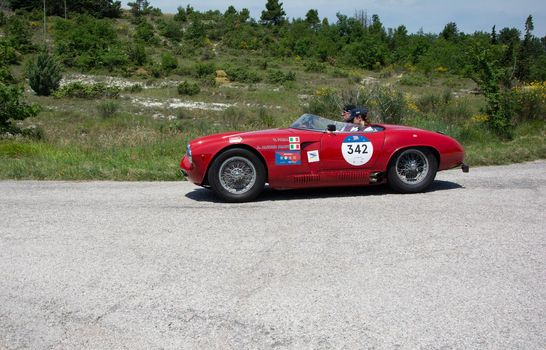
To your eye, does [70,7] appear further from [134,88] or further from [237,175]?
[237,175]

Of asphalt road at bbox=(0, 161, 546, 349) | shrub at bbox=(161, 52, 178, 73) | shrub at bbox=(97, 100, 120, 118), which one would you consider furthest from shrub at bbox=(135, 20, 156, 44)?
asphalt road at bbox=(0, 161, 546, 349)

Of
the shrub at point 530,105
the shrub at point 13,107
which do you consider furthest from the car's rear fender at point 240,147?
the shrub at point 530,105

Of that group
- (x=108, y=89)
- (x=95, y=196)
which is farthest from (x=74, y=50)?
(x=95, y=196)

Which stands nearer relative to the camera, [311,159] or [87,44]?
[311,159]

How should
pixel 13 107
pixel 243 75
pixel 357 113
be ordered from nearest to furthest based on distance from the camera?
pixel 357 113 < pixel 13 107 < pixel 243 75

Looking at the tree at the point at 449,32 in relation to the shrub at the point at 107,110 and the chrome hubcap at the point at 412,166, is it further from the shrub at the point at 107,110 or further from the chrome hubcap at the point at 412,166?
the chrome hubcap at the point at 412,166

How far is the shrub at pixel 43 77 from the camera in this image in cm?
3869

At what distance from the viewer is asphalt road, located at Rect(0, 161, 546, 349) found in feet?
13.1

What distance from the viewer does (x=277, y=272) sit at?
511cm

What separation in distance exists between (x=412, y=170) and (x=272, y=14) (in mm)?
95612

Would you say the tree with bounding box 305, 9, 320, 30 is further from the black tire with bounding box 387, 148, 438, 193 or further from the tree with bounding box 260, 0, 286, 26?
the black tire with bounding box 387, 148, 438, 193

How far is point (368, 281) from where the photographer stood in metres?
4.86

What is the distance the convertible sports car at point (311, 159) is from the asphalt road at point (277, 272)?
0.26 m

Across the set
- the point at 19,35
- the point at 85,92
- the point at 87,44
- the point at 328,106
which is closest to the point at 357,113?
the point at 328,106
